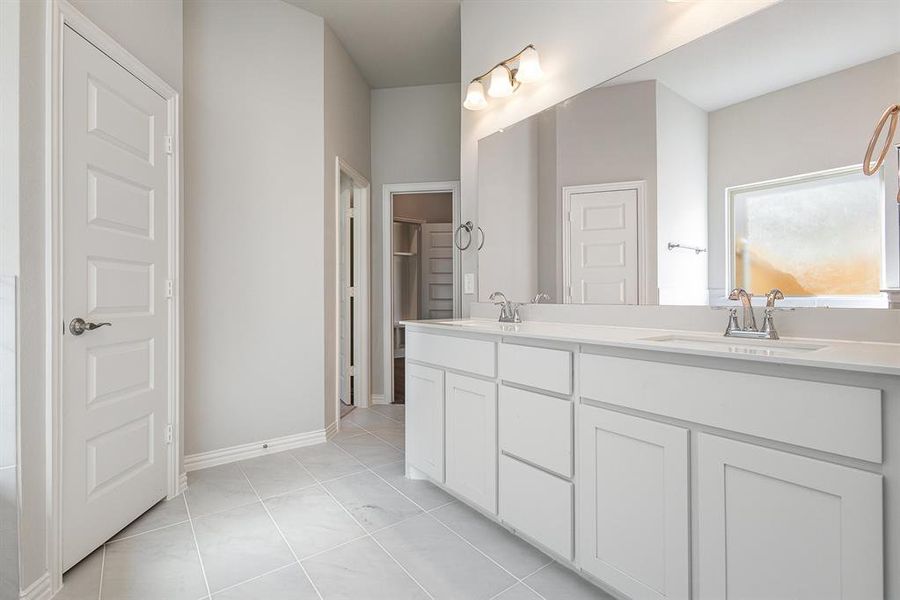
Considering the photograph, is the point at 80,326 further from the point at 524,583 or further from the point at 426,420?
the point at 524,583

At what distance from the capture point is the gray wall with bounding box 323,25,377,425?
10.4 ft

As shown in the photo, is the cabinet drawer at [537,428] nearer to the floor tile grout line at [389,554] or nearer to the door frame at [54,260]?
the floor tile grout line at [389,554]

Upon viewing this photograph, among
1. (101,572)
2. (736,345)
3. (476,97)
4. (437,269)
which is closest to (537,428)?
(736,345)

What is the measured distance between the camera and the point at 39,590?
1435 millimetres

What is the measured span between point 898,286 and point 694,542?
2.82ft

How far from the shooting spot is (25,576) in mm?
1387

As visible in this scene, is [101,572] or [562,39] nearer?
[101,572]

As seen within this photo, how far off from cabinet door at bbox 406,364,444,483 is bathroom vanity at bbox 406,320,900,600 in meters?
0.31

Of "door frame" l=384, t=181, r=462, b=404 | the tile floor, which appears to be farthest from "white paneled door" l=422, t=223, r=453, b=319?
the tile floor

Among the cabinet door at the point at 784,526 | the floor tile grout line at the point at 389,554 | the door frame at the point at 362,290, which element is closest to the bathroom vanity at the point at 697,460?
the cabinet door at the point at 784,526

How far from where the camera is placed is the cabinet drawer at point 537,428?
4.94ft

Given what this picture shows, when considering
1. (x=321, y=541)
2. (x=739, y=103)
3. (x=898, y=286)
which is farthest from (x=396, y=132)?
(x=898, y=286)

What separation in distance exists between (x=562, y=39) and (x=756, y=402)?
1.92 meters

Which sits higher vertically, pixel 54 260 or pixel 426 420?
pixel 54 260
